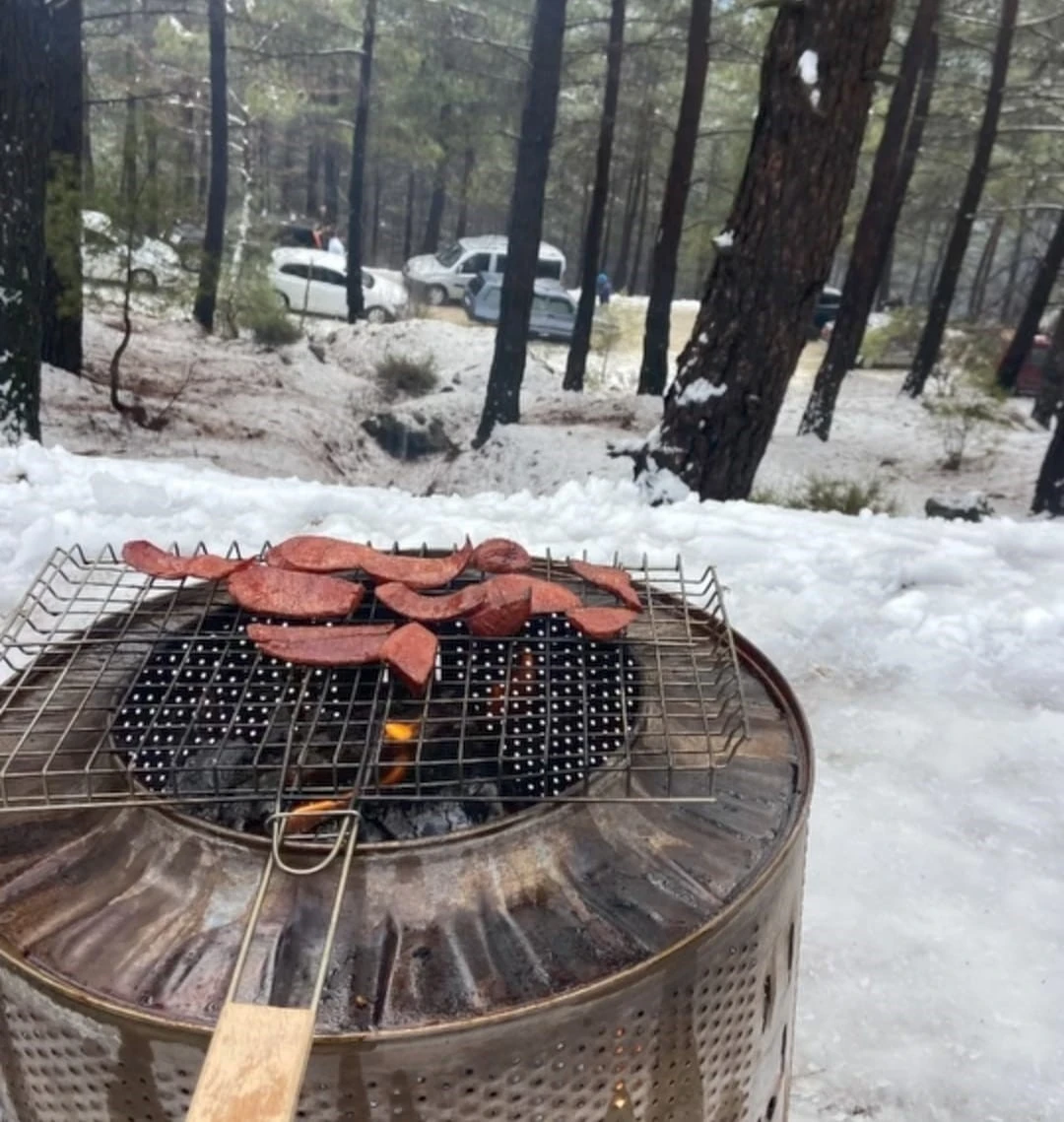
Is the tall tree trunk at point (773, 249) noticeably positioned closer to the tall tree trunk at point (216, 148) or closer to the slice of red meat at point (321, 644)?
the slice of red meat at point (321, 644)

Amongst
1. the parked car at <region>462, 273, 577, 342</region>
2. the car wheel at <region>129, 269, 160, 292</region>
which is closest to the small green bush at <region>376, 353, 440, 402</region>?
the parked car at <region>462, 273, 577, 342</region>

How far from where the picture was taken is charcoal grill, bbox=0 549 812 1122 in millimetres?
1223

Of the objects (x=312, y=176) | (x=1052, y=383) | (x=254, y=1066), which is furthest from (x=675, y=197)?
(x=312, y=176)

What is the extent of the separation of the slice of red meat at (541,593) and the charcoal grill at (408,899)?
138 millimetres

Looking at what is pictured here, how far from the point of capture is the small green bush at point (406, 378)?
15.4 m

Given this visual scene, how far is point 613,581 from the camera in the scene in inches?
85.0

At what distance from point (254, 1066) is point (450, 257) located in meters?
22.8

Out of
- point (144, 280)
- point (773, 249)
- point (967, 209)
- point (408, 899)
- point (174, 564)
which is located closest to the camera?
point (408, 899)

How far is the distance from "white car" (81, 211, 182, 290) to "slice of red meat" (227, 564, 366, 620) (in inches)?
367

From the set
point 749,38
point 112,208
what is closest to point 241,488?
point 112,208

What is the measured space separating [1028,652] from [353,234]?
57.7ft

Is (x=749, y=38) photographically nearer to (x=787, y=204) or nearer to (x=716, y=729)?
(x=787, y=204)

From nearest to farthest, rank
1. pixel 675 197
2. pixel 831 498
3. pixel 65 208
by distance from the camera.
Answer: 1. pixel 831 498
2. pixel 65 208
3. pixel 675 197

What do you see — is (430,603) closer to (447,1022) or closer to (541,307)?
(447,1022)
